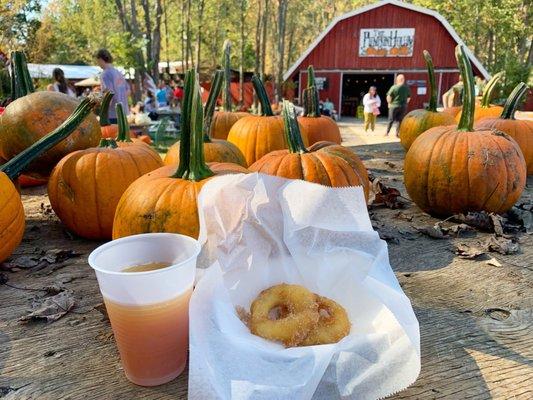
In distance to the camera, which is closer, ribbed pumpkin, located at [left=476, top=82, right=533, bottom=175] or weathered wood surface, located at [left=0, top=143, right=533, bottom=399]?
weathered wood surface, located at [left=0, top=143, right=533, bottom=399]

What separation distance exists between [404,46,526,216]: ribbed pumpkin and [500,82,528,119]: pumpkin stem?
0.78 m

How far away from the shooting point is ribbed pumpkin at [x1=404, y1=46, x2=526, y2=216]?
2.78 m

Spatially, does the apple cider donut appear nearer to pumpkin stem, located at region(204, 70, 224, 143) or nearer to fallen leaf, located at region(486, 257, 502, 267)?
fallen leaf, located at region(486, 257, 502, 267)

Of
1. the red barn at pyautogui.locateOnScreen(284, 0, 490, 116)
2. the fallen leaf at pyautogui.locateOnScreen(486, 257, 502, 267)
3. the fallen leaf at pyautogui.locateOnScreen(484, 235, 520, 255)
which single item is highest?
the red barn at pyautogui.locateOnScreen(284, 0, 490, 116)

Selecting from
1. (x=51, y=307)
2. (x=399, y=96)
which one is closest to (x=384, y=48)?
(x=399, y=96)

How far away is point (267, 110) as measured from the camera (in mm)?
4016

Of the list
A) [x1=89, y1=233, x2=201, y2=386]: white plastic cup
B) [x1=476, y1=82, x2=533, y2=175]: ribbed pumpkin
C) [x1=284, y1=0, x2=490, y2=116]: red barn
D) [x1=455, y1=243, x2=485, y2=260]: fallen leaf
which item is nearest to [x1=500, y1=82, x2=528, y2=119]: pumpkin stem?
[x1=476, y1=82, x2=533, y2=175]: ribbed pumpkin

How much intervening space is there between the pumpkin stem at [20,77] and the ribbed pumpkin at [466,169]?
300 cm

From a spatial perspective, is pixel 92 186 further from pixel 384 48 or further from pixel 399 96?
pixel 384 48

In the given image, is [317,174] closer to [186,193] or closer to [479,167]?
[186,193]

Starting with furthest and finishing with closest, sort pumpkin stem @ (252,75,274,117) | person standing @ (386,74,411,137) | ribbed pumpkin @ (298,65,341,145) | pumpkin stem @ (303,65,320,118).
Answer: person standing @ (386,74,411,137) → ribbed pumpkin @ (298,65,341,145) → pumpkin stem @ (303,65,320,118) → pumpkin stem @ (252,75,274,117)

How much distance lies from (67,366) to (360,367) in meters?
0.89

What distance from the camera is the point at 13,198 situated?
2.19 metres

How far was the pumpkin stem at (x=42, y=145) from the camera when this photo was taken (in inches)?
92.6
